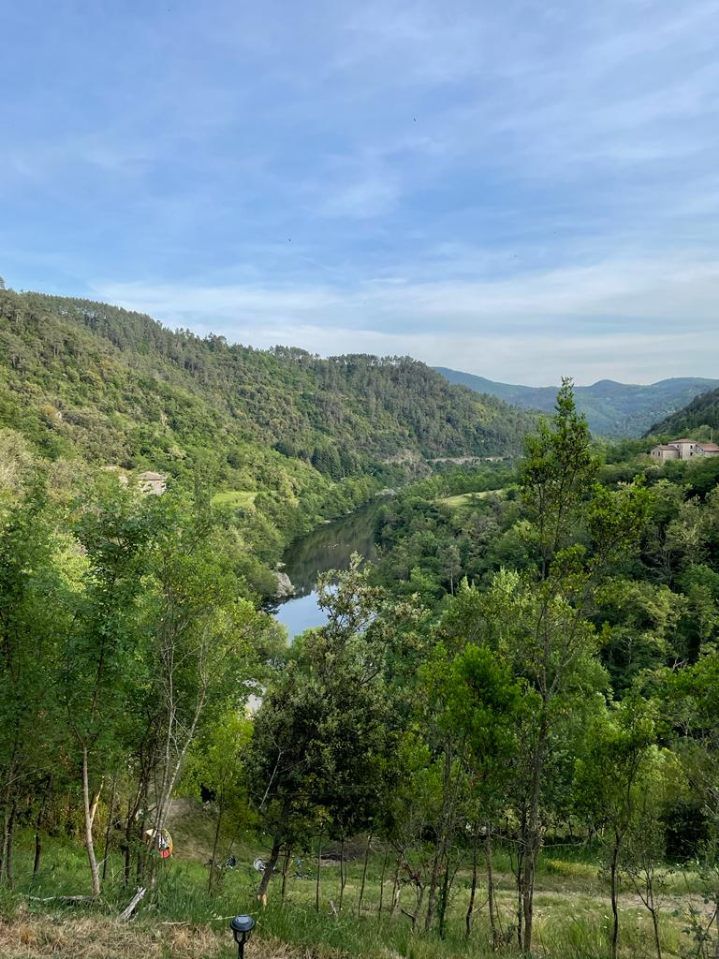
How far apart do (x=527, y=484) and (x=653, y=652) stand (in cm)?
3623

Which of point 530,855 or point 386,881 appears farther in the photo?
point 386,881

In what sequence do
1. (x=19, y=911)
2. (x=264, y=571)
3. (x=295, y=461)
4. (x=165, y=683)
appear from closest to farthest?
(x=19, y=911), (x=165, y=683), (x=264, y=571), (x=295, y=461)

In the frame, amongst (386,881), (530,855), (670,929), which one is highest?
(530,855)

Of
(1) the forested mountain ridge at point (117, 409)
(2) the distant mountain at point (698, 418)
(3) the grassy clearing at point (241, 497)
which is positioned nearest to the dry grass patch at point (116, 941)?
(1) the forested mountain ridge at point (117, 409)

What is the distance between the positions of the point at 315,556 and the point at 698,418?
8710 cm

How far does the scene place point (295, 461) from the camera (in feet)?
498

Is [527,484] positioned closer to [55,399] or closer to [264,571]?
[264,571]

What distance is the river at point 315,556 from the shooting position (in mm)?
67250

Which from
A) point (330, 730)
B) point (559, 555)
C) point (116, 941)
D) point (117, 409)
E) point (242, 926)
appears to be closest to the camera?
point (242, 926)

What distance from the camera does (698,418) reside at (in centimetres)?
12050

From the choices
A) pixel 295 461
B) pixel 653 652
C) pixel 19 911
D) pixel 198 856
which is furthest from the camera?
pixel 295 461

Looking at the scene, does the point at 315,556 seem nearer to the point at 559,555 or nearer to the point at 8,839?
the point at 8,839

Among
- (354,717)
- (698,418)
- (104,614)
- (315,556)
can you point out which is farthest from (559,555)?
(698,418)

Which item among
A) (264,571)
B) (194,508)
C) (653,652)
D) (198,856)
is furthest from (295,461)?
(194,508)
